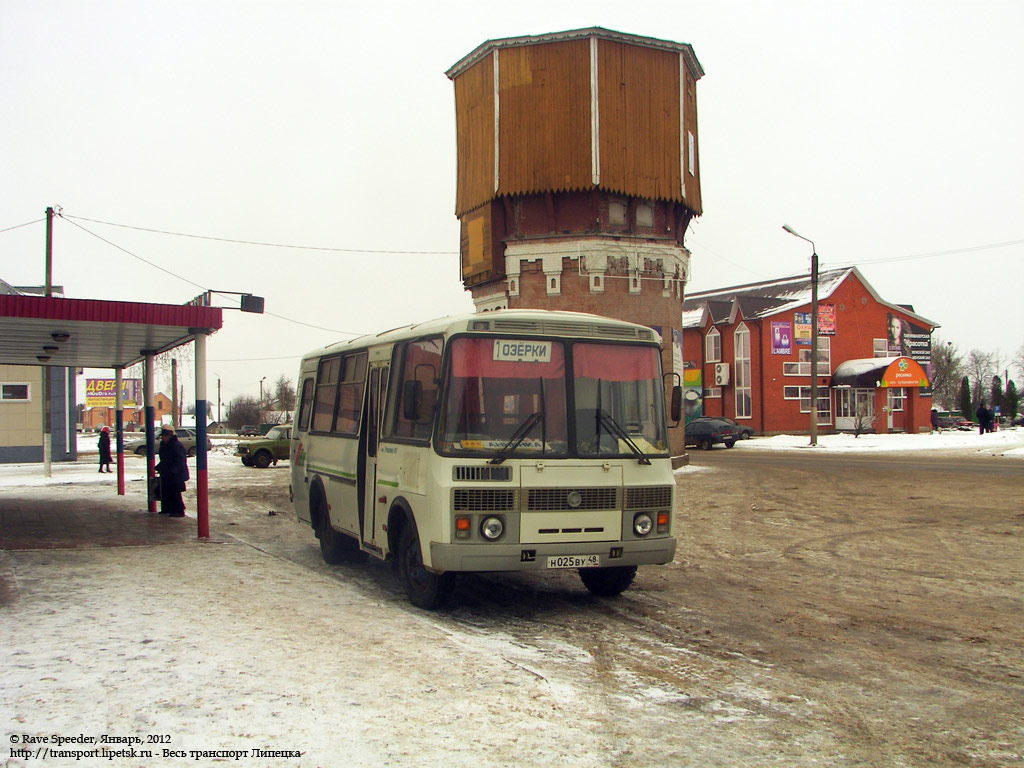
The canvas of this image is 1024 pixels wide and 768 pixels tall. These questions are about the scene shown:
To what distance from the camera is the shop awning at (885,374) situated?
2196 inches

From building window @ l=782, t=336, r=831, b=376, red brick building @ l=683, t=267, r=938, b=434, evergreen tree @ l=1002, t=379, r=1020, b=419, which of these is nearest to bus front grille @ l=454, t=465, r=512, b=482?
red brick building @ l=683, t=267, r=938, b=434

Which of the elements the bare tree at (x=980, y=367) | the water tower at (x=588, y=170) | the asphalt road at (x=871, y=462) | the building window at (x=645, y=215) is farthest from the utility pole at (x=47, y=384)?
the bare tree at (x=980, y=367)

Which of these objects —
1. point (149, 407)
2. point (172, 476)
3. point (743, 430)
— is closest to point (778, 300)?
point (743, 430)

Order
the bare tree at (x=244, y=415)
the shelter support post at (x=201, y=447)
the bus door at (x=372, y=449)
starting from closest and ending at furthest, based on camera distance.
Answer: the bus door at (x=372, y=449), the shelter support post at (x=201, y=447), the bare tree at (x=244, y=415)

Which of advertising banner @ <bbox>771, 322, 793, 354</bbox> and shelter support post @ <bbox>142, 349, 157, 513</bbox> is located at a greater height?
advertising banner @ <bbox>771, 322, 793, 354</bbox>

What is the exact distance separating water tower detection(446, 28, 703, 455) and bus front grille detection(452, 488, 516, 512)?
2148cm

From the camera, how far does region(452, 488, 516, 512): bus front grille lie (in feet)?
27.1

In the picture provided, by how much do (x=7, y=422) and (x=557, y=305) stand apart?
26910 millimetres

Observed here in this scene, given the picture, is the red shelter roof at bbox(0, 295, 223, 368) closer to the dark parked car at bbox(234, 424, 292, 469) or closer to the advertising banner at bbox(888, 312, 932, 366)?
the dark parked car at bbox(234, 424, 292, 469)

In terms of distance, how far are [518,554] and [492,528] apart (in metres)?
0.35

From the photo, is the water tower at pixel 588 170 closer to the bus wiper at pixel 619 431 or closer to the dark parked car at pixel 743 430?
the dark parked car at pixel 743 430

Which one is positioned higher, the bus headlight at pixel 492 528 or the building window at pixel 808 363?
the building window at pixel 808 363

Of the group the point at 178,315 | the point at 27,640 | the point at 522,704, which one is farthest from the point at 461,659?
the point at 178,315

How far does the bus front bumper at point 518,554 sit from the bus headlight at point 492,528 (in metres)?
0.08
